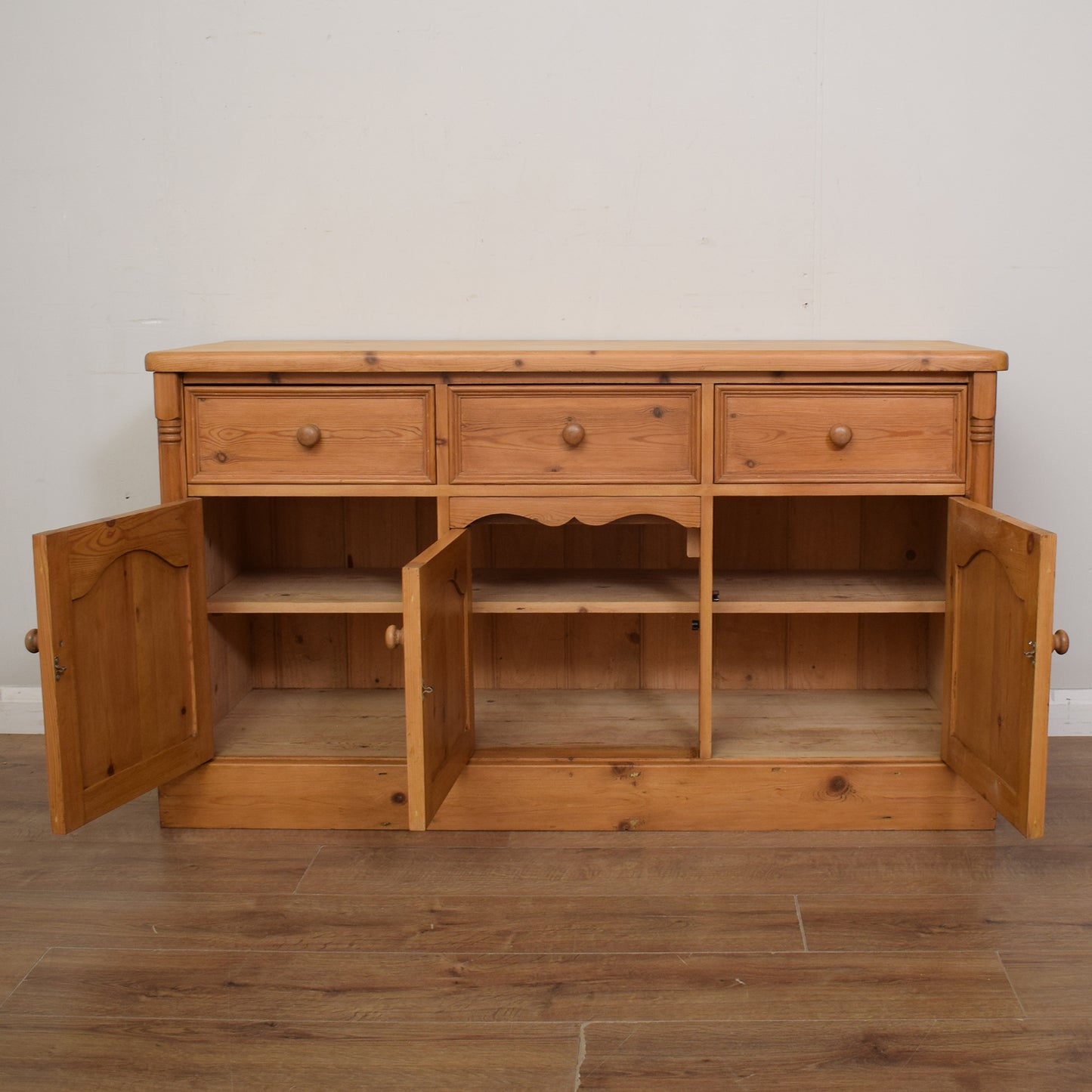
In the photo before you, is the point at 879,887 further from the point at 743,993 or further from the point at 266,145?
the point at 266,145

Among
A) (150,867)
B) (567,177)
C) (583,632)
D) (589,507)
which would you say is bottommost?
(150,867)

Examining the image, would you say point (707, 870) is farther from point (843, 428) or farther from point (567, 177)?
point (567, 177)

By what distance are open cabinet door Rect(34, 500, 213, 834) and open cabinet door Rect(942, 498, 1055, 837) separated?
1.57 meters

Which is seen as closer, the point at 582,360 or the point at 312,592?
the point at 582,360

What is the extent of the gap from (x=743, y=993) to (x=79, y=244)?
7.71 ft

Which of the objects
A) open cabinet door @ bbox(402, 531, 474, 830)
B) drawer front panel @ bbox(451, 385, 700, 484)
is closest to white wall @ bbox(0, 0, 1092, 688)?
drawer front panel @ bbox(451, 385, 700, 484)

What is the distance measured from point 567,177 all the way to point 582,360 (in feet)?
2.39

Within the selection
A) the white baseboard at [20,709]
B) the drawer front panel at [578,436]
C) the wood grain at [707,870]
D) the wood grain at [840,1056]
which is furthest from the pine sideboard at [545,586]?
the white baseboard at [20,709]

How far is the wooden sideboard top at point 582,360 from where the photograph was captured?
227 cm

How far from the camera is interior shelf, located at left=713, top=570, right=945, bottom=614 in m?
2.43

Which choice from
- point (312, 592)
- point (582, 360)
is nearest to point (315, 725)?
point (312, 592)

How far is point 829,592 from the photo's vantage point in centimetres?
255

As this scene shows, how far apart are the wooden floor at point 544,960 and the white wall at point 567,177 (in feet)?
4.04

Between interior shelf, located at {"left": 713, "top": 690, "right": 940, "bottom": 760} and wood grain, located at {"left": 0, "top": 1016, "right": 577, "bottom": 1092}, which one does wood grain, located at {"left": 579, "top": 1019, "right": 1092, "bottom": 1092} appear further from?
interior shelf, located at {"left": 713, "top": 690, "right": 940, "bottom": 760}
